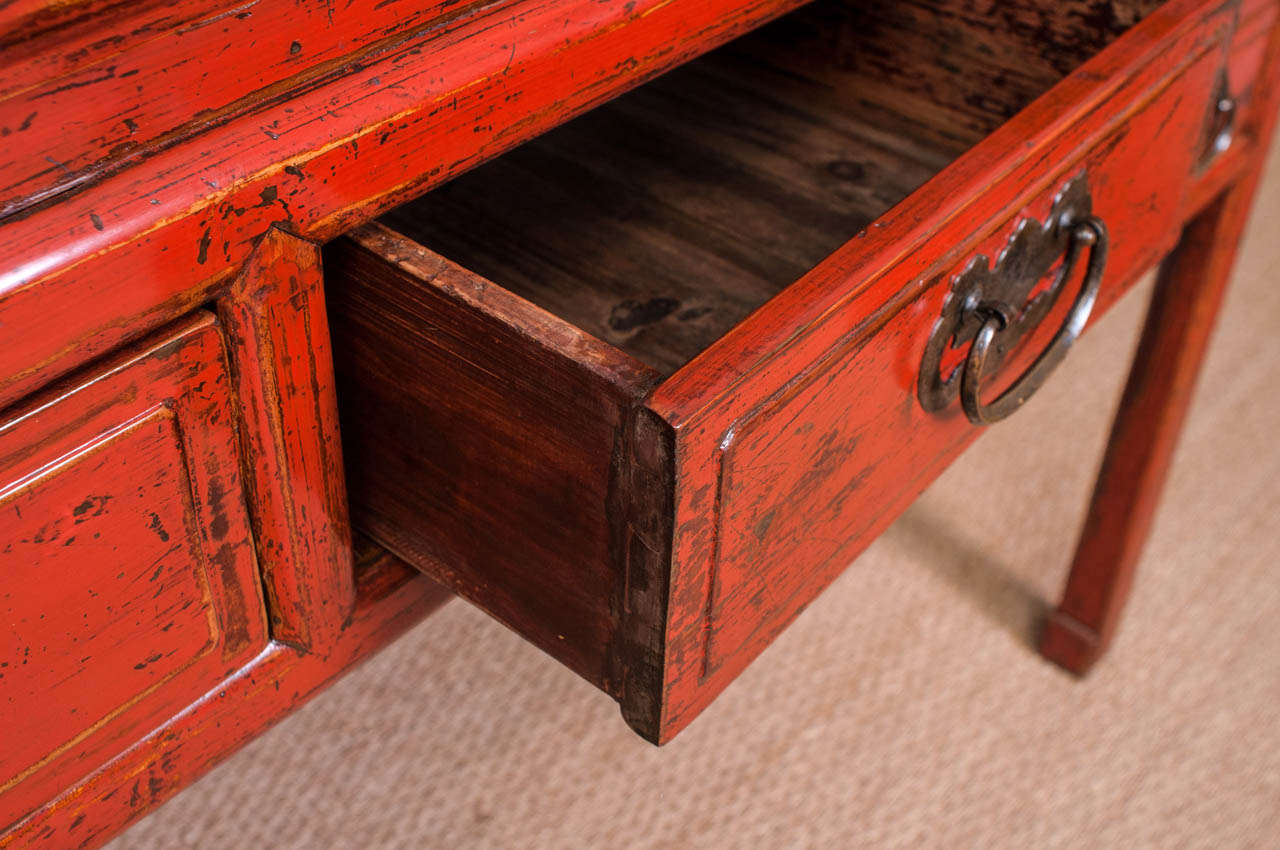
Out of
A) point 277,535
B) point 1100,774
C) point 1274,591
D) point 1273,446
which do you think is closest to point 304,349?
point 277,535

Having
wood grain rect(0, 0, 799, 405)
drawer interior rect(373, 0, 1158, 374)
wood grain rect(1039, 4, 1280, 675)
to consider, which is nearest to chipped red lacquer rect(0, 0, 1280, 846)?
wood grain rect(0, 0, 799, 405)

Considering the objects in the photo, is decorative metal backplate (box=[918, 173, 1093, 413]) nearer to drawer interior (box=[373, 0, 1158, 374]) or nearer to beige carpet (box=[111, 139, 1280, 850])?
drawer interior (box=[373, 0, 1158, 374])

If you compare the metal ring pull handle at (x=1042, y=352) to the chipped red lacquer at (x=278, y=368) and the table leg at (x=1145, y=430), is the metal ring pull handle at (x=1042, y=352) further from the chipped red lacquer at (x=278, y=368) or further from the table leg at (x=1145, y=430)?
the table leg at (x=1145, y=430)

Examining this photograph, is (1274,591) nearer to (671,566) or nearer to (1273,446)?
(1273,446)

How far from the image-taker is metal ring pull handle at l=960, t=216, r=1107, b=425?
0.46 meters

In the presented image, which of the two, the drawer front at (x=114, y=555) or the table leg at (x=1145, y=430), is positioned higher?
the drawer front at (x=114, y=555)

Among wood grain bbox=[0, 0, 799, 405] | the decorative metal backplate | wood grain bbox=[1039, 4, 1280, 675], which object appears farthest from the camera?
wood grain bbox=[1039, 4, 1280, 675]

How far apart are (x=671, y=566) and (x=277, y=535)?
0.13m

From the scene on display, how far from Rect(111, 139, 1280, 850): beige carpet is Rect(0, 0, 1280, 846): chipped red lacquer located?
43cm

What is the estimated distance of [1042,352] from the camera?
532mm

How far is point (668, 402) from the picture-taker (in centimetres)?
34

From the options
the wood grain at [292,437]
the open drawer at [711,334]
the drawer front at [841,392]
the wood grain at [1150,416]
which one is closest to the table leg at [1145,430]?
the wood grain at [1150,416]

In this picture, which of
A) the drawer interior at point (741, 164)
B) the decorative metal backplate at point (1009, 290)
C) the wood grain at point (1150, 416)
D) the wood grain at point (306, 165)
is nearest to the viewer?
the wood grain at point (306, 165)

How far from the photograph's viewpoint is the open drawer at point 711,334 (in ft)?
1.22
